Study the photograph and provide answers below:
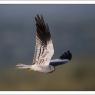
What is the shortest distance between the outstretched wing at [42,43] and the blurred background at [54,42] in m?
0.03

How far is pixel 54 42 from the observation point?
2.18 m

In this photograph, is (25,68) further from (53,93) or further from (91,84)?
(91,84)

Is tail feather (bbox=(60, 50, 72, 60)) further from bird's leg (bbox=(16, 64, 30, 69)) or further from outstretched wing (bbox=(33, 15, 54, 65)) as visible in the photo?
bird's leg (bbox=(16, 64, 30, 69))

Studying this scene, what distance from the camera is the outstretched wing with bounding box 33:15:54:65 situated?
2166 mm

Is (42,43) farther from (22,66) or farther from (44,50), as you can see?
(22,66)

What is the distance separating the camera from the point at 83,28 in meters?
2.20

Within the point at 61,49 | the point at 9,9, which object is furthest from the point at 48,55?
the point at 9,9

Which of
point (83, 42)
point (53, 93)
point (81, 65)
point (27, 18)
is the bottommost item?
point (53, 93)

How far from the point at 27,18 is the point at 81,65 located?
455 mm

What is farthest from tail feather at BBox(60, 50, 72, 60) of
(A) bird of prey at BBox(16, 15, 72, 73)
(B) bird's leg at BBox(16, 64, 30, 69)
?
(B) bird's leg at BBox(16, 64, 30, 69)

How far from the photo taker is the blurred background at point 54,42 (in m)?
2.18

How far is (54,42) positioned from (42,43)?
76 mm

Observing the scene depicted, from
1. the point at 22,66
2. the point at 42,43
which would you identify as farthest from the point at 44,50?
the point at 22,66

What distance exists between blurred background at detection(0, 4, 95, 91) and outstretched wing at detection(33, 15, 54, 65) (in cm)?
3
